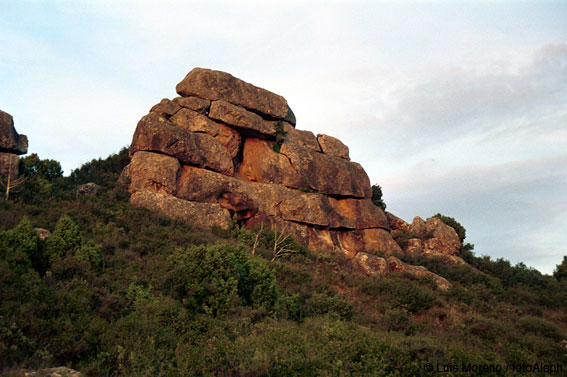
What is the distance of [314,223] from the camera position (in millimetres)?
33000

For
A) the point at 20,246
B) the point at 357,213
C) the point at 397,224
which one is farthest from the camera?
the point at 397,224

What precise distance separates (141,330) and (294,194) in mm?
24133

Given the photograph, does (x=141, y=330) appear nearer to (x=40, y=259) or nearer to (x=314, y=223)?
(x=40, y=259)

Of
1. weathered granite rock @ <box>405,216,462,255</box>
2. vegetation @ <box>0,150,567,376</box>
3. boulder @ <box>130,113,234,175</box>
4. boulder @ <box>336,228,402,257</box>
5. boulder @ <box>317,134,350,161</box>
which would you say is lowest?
vegetation @ <box>0,150,567,376</box>

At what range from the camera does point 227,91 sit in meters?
34.8

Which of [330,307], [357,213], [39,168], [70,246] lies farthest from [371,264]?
[39,168]

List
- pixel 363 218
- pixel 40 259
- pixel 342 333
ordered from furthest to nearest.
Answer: pixel 363 218, pixel 40 259, pixel 342 333

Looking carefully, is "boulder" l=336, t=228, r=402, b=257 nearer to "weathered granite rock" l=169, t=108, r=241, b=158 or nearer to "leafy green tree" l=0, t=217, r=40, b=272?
"weathered granite rock" l=169, t=108, r=241, b=158

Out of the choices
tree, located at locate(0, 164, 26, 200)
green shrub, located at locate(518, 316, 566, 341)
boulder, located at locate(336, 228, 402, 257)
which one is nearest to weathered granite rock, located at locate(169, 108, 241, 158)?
tree, located at locate(0, 164, 26, 200)

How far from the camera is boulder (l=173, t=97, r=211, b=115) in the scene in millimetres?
32562

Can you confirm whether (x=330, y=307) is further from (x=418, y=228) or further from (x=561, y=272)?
(x=561, y=272)

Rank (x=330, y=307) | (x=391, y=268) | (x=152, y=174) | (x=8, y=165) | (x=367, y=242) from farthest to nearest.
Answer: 1. (x=367, y=242)
2. (x=391, y=268)
3. (x=152, y=174)
4. (x=8, y=165)
5. (x=330, y=307)

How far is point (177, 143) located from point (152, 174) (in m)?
3.17

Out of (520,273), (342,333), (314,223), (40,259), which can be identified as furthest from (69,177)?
(520,273)
